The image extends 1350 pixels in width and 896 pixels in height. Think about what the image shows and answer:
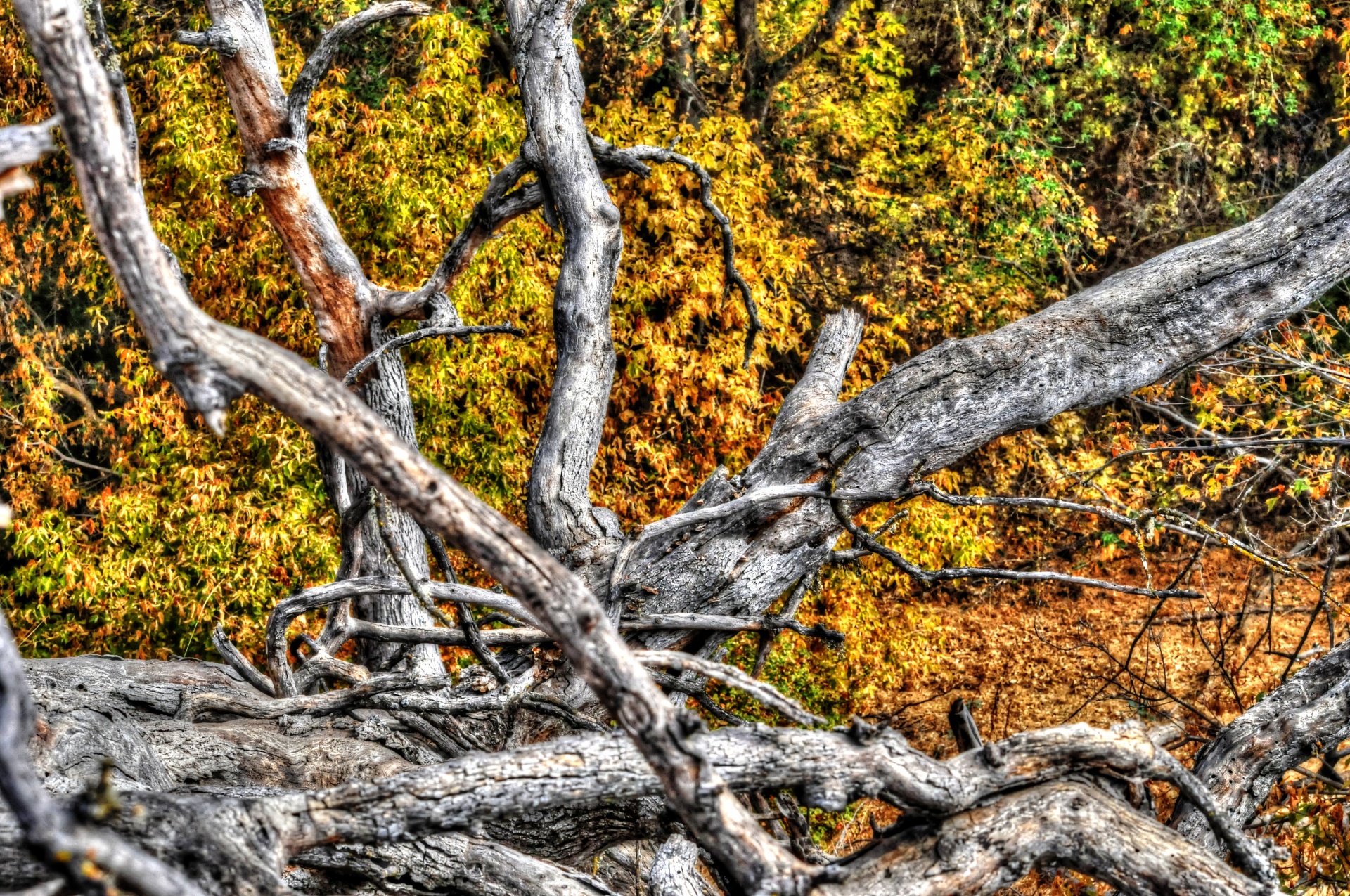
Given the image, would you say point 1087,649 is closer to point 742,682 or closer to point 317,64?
point 317,64

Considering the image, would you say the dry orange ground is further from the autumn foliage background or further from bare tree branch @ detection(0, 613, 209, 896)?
bare tree branch @ detection(0, 613, 209, 896)

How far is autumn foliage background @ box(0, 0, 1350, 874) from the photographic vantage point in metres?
8.45

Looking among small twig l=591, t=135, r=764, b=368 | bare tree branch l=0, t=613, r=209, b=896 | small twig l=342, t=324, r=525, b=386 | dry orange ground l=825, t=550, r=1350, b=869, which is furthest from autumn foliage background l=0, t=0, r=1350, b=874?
bare tree branch l=0, t=613, r=209, b=896

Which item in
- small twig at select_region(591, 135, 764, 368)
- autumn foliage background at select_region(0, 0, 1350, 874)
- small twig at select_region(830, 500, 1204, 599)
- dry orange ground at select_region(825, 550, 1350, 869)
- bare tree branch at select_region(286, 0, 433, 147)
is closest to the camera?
small twig at select_region(830, 500, 1204, 599)

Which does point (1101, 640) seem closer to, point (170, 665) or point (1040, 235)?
point (1040, 235)

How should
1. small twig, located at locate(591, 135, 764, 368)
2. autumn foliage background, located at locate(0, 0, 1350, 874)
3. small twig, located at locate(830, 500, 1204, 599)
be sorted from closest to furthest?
1. small twig, located at locate(830, 500, 1204, 599)
2. small twig, located at locate(591, 135, 764, 368)
3. autumn foliage background, located at locate(0, 0, 1350, 874)

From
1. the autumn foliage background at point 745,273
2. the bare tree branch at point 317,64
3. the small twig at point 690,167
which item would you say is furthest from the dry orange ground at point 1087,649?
the bare tree branch at point 317,64

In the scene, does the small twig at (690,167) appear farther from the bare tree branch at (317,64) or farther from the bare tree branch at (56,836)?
the bare tree branch at (56,836)

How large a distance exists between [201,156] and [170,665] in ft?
16.1

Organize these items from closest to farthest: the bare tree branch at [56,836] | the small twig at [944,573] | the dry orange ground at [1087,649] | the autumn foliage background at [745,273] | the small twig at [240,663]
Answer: the bare tree branch at [56,836] < the small twig at [944,573] < the small twig at [240,663] < the autumn foliage background at [745,273] < the dry orange ground at [1087,649]

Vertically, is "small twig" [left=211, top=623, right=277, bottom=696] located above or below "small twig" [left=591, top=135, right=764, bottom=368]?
below

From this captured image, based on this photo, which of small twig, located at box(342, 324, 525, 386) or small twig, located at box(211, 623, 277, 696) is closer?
small twig, located at box(211, 623, 277, 696)

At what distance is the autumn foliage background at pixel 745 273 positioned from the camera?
845 cm

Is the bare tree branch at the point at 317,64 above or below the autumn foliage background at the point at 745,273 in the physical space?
above
